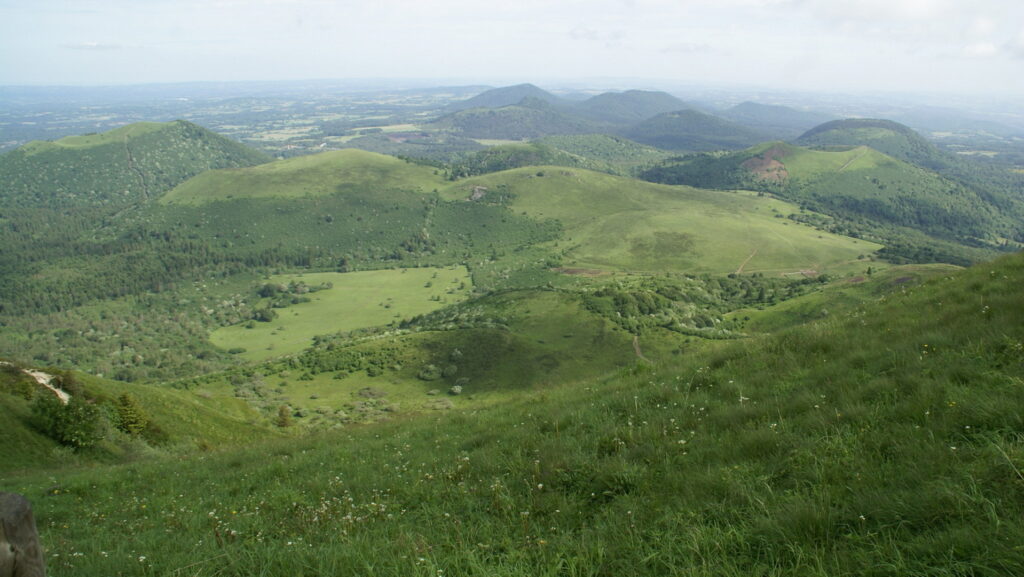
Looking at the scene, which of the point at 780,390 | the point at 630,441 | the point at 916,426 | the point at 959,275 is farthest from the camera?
the point at 959,275

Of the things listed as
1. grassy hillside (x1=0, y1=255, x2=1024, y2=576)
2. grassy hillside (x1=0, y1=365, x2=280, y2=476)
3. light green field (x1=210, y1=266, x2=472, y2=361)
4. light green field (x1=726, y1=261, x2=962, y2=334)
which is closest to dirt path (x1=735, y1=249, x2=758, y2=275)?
light green field (x1=726, y1=261, x2=962, y2=334)

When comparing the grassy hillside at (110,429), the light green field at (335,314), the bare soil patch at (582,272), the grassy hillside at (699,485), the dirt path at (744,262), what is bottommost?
the light green field at (335,314)

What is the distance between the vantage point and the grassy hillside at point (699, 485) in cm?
446

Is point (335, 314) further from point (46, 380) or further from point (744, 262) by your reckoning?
point (46, 380)

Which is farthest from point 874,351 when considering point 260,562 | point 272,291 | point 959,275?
point 272,291

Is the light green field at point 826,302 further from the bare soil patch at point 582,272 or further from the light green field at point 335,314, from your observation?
the light green field at point 335,314

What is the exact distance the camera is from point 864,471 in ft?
18.2

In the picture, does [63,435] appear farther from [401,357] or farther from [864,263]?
[864,263]

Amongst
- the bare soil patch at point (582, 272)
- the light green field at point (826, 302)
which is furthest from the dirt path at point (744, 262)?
the light green field at point (826, 302)

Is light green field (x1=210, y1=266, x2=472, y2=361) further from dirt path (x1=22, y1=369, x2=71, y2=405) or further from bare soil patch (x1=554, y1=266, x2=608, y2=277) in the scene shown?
dirt path (x1=22, y1=369, x2=71, y2=405)

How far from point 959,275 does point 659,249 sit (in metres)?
177

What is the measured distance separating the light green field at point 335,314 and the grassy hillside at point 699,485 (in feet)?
468

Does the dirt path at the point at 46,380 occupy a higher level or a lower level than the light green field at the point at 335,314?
higher

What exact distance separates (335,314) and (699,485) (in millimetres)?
180112
